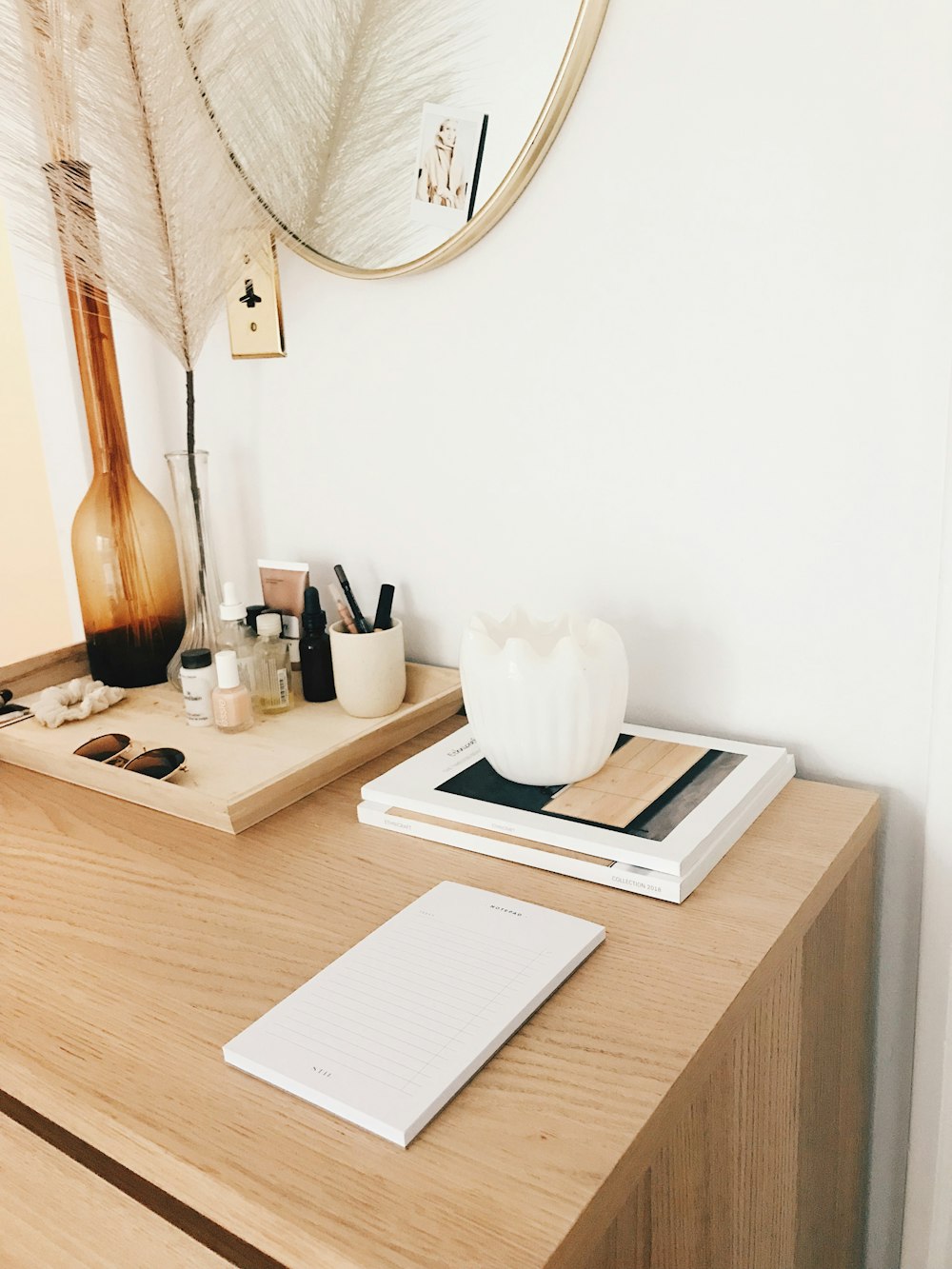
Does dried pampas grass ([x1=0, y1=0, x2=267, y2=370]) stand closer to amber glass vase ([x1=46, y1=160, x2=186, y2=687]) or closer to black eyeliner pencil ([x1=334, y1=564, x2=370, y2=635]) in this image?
amber glass vase ([x1=46, y1=160, x2=186, y2=687])

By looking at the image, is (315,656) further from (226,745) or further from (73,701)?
(73,701)

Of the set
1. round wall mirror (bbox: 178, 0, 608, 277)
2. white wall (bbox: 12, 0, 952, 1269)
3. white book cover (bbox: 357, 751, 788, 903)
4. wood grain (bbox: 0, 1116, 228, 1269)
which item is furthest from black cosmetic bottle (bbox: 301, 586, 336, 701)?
wood grain (bbox: 0, 1116, 228, 1269)

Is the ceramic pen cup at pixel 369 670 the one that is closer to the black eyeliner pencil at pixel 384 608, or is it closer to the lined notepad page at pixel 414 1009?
the black eyeliner pencil at pixel 384 608

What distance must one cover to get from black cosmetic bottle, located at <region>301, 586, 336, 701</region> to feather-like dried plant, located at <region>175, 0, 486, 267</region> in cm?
37

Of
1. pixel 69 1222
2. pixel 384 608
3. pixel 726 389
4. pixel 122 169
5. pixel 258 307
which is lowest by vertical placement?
pixel 69 1222

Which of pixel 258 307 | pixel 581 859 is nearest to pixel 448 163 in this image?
pixel 258 307

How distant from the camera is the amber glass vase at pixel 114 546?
3.44 feet

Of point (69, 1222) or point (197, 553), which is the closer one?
point (69, 1222)

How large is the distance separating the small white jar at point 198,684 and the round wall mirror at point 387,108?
42cm

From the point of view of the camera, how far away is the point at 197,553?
1.11 m

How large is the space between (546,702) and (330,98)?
0.66m

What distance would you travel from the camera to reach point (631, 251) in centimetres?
84

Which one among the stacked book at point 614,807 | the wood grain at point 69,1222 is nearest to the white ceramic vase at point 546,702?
the stacked book at point 614,807

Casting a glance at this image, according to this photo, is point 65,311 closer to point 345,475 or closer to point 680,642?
point 345,475
